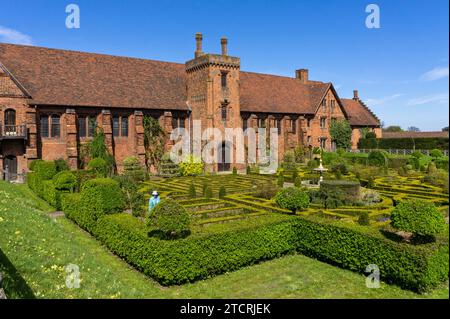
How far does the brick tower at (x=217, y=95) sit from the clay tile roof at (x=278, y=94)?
11.2ft

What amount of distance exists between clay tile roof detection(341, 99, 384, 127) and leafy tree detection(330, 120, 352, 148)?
3951mm

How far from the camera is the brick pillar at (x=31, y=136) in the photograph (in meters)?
30.8

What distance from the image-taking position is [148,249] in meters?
11.5

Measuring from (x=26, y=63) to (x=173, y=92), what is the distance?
46.9ft

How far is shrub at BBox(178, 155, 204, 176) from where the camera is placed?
120 ft

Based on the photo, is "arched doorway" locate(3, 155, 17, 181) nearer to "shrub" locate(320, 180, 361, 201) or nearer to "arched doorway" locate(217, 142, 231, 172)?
"arched doorway" locate(217, 142, 231, 172)

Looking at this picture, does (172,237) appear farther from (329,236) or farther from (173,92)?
(173,92)

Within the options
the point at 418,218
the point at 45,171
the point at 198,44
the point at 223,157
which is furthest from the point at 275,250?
the point at 198,44

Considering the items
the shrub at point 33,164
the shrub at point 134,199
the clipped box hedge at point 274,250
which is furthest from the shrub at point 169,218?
the shrub at point 33,164

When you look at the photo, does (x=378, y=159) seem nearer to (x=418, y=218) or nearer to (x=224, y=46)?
(x=224, y=46)

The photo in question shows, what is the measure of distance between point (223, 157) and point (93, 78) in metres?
15.5

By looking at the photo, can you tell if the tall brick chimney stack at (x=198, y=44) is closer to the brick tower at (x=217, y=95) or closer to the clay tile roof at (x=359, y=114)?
the brick tower at (x=217, y=95)
